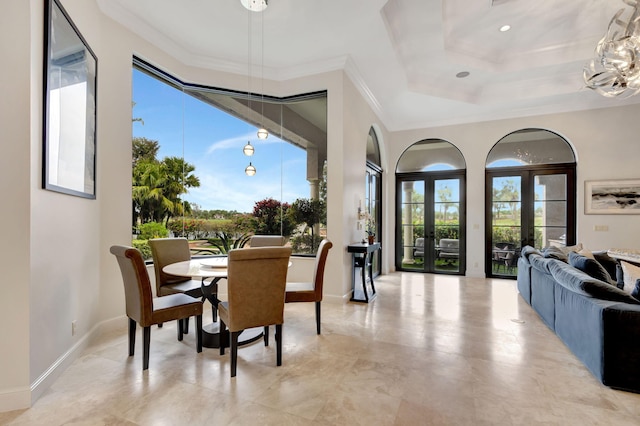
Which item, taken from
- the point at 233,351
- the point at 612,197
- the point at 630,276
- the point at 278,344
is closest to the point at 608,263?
the point at 630,276

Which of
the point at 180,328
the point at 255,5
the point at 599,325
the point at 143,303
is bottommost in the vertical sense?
the point at 180,328

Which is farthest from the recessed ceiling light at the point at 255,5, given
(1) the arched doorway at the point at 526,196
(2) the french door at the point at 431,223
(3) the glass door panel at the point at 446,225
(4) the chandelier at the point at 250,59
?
(1) the arched doorway at the point at 526,196

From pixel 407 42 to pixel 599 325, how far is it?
3.83 metres

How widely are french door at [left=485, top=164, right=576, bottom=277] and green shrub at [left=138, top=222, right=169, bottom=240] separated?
621 centimetres

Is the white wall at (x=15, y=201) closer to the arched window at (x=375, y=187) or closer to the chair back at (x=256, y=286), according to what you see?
the chair back at (x=256, y=286)

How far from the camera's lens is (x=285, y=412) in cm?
189

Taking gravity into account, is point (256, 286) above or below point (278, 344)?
above

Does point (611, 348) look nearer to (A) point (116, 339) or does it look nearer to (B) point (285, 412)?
(B) point (285, 412)

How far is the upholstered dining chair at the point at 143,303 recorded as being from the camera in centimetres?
232

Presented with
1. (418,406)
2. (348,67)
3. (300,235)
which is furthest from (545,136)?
(418,406)

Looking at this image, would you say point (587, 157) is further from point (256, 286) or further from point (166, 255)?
point (166, 255)

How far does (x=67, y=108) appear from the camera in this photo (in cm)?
246

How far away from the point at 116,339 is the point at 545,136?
7.88 meters

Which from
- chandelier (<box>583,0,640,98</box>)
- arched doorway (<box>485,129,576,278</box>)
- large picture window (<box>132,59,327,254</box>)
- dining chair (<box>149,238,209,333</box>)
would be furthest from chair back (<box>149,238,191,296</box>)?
arched doorway (<box>485,129,576,278</box>)
